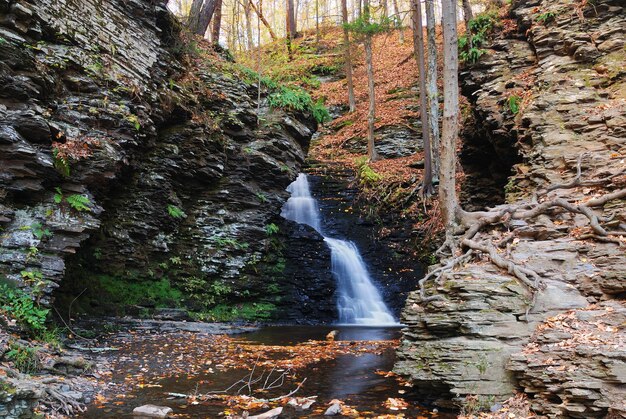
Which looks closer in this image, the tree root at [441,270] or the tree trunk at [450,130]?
the tree root at [441,270]

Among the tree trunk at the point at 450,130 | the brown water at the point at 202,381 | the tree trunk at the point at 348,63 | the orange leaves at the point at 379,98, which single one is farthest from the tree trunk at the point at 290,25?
the brown water at the point at 202,381

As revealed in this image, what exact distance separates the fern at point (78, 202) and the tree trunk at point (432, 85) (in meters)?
11.7

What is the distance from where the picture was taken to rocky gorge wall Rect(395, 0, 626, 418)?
5.00m

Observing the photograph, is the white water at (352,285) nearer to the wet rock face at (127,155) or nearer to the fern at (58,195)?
the wet rock face at (127,155)

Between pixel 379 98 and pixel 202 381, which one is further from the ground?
pixel 379 98

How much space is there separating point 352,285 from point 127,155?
815 centimetres

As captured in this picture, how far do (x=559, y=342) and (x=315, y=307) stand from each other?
941cm


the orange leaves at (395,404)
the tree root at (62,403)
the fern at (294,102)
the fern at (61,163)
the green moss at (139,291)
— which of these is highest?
the fern at (294,102)

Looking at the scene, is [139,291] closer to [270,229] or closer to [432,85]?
[270,229]

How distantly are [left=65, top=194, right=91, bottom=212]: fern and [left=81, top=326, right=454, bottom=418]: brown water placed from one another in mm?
2757

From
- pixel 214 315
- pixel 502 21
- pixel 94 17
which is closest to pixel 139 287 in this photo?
pixel 214 315

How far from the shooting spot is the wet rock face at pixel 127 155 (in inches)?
312

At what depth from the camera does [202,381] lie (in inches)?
272

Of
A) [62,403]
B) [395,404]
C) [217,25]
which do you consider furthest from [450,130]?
[217,25]
